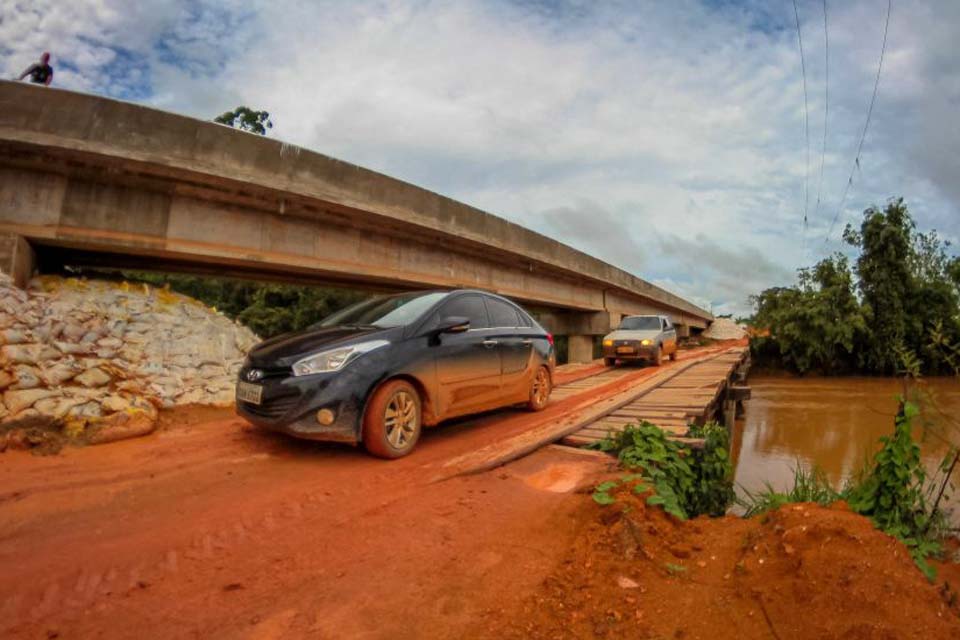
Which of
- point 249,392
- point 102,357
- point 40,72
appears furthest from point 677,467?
point 40,72

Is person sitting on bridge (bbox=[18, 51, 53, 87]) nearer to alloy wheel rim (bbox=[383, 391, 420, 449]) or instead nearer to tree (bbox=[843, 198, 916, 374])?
alloy wheel rim (bbox=[383, 391, 420, 449])

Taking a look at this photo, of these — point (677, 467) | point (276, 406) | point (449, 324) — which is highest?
point (449, 324)

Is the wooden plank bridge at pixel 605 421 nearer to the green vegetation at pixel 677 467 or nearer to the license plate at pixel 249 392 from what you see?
the green vegetation at pixel 677 467

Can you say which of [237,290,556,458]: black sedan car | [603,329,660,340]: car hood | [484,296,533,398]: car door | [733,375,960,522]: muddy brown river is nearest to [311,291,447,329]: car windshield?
[237,290,556,458]: black sedan car

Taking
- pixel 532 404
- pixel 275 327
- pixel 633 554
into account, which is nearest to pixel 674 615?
pixel 633 554

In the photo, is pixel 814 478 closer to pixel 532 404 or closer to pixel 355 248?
pixel 532 404

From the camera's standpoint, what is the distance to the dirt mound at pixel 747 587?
1.98m

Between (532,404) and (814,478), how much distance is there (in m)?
3.28

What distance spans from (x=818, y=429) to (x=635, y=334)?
554 centimetres

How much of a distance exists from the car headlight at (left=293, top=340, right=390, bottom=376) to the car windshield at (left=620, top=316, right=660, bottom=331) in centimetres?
1370

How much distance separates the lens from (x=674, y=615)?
2.11 metres

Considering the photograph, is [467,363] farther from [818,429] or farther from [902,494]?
[818,429]

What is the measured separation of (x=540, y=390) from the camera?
22.4 ft

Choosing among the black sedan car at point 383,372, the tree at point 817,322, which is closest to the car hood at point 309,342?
the black sedan car at point 383,372
